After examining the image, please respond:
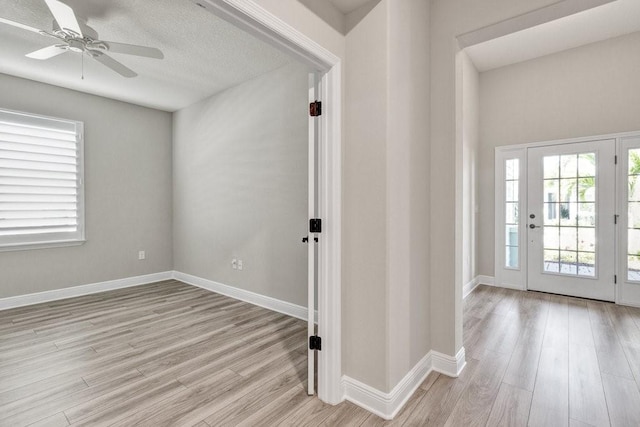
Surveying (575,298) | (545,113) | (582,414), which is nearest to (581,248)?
(575,298)

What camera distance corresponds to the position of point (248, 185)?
3.88 m

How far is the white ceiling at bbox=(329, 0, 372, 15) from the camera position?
178 centimetres

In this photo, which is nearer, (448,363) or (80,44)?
(448,363)

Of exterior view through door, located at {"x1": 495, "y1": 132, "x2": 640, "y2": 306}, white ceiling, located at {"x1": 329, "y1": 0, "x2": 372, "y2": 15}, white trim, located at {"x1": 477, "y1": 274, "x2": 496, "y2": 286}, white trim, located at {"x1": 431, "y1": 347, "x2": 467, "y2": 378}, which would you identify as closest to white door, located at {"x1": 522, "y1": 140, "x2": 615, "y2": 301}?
exterior view through door, located at {"x1": 495, "y1": 132, "x2": 640, "y2": 306}

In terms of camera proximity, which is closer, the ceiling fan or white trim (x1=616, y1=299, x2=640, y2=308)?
the ceiling fan

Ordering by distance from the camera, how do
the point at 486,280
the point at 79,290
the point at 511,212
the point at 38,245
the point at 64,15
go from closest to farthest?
the point at 64,15
the point at 38,245
the point at 79,290
the point at 511,212
the point at 486,280

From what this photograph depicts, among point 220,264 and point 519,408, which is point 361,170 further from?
point 220,264

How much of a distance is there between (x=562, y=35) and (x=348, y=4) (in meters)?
3.43

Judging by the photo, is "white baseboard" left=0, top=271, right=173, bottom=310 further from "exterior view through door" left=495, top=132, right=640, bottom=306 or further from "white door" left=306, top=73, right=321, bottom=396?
"exterior view through door" left=495, top=132, right=640, bottom=306

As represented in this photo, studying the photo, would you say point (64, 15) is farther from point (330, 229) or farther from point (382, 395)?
point (382, 395)

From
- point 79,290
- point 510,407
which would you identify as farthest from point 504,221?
point 79,290

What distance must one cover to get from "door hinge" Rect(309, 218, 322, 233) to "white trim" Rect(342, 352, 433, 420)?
96 cm

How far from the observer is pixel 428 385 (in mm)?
2055

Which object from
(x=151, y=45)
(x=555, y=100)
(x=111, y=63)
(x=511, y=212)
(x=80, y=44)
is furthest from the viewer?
(x=511, y=212)
